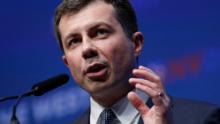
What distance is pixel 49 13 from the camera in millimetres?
2234

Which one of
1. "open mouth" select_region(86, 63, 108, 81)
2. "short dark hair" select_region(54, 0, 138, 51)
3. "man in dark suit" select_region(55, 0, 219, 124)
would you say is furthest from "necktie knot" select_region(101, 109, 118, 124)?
"short dark hair" select_region(54, 0, 138, 51)

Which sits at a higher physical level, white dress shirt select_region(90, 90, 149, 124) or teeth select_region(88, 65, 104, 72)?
teeth select_region(88, 65, 104, 72)

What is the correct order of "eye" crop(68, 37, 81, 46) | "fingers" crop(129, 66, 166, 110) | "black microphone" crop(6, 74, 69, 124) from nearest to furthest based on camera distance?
"fingers" crop(129, 66, 166, 110) → "black microphone" crop(6, 74, 69, 124) → "eye" crop(68, 37, 81, 46)

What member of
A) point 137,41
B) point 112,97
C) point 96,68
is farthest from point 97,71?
point 137,41

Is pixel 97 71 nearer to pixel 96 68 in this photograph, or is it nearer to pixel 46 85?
pixel 96 68

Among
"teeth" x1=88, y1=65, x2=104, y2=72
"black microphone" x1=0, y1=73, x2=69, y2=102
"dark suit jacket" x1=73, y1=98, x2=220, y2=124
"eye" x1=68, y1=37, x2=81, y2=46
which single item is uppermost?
"eye" x1=68, y1=37, x2=81, y2=46

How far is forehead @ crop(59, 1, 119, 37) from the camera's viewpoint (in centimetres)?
146

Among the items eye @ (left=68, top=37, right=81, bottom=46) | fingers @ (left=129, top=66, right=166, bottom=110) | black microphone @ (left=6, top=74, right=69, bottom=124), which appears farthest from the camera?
eye @ (left=68, top=37, right=81, bottom=46)

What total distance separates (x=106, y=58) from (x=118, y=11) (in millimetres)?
200

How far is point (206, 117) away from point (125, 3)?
0.47 m

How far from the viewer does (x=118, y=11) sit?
152 cm

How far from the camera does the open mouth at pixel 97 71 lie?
138cm

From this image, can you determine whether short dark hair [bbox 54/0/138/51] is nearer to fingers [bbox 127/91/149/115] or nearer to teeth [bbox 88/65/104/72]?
teeth [bbox 88/65/104/72]

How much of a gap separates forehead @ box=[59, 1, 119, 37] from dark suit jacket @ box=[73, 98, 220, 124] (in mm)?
293
